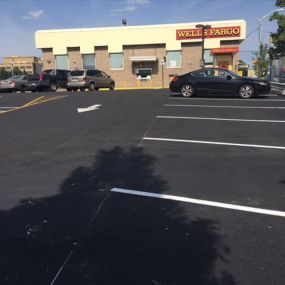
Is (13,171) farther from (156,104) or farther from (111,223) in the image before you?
(156,104)

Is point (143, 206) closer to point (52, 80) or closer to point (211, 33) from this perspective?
point (52, 80)

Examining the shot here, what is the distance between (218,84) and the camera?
18.3 m

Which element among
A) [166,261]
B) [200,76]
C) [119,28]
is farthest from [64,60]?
[166,261]

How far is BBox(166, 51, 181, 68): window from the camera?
137 ft

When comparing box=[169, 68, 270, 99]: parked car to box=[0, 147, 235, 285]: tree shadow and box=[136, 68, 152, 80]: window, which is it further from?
box=[136, 68, 152, 80]: window

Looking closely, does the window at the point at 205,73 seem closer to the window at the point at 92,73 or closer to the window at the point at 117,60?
the window at the point at 92,73

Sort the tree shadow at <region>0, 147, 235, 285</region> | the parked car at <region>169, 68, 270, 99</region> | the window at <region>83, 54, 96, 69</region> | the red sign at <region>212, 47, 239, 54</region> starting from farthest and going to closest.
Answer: the window at <region>83, 54, 96, 69</region> → the red sign at <region>212, 47, 239, 54</region> → the parked car at <region>169, 68, 270, 99</region> → the tree shadow at <region>0, 147, 235, 285</region>

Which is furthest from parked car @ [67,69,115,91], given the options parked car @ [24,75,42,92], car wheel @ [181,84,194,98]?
car wheel @ [181,84,194,98]

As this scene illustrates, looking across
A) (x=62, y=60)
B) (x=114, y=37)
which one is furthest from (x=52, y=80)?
(x=62, y=60)

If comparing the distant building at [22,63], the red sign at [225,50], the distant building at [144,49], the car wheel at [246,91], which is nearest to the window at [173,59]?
the distant building at [144,49]

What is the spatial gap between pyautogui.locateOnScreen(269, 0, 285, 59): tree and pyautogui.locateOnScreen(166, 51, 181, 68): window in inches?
491

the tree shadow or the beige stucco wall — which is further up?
the beige stucco wall

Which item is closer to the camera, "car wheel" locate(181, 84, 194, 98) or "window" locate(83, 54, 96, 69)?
"car wheel" locate(181, 84, 194, 98)

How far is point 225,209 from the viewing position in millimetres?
4797
